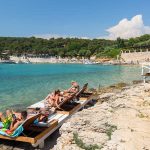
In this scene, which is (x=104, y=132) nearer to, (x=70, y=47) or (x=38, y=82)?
(x=38, y=82)

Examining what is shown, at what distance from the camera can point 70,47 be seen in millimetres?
162500

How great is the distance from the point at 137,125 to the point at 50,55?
161409mm

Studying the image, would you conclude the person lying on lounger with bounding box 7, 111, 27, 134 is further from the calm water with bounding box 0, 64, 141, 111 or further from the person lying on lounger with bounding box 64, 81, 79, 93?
the calm water with bounding box 0, 64, 141, 111

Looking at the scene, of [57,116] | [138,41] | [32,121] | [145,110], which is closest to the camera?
[32,121]

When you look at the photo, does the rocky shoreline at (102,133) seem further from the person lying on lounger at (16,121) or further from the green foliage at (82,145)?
the person lying on lounger at (16,121)

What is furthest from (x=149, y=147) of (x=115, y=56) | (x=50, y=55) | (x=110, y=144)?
(x=50, y=55)

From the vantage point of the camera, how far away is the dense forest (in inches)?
5084

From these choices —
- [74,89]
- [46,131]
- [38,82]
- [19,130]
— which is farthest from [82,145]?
[38,82]

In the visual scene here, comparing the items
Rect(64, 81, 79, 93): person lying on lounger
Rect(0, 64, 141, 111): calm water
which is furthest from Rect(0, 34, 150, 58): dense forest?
Rect(64, 81, 79, 93): person lying on lounger

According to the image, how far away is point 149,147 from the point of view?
7.04 m

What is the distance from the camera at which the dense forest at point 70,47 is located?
129 m

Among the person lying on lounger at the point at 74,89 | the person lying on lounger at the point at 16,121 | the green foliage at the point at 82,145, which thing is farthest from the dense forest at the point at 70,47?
the green foliage at the point at 82,145

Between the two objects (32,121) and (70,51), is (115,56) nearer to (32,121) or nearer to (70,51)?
(70,51)

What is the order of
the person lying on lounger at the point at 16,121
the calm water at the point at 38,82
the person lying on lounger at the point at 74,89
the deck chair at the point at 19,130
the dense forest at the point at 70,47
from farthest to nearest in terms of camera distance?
the dense forest at the point at 70,47 < the calm water at the point at 38,82 < the person lying on lounger at the point at 74,89 < the person lying on lounger at the point at 16,121 < the deck chair at the point at 19,130
